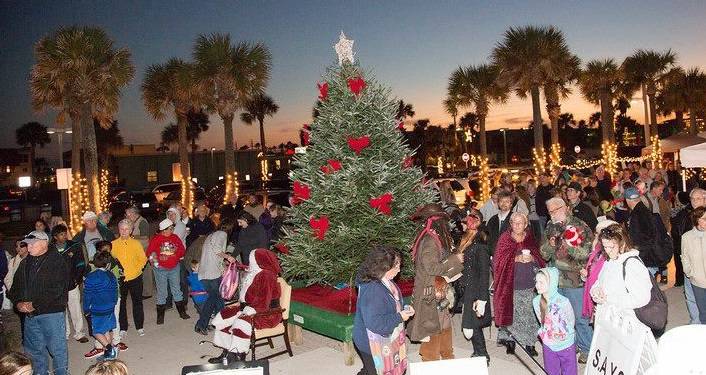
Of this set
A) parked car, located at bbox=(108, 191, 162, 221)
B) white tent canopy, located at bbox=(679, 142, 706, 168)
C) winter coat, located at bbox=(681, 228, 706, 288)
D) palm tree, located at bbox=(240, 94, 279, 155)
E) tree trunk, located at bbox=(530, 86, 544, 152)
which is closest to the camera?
winter coat, located at bbox=(681, 228, 706, 288)

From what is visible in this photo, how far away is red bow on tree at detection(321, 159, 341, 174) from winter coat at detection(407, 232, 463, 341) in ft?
6.72

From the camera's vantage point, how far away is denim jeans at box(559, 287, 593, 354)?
235 inches

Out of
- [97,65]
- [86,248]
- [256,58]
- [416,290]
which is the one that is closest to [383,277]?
[416,290]

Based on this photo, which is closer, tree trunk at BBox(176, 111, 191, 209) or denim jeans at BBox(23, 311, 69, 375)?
denim jeans at BBox(23, 311, 69, 375)

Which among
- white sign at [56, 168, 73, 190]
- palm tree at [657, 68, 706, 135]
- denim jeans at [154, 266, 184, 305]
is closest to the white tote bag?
denim jeans at [154, 266, 184, 305]

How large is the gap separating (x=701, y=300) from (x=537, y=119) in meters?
19.9

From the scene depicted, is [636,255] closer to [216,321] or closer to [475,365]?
[475,365]

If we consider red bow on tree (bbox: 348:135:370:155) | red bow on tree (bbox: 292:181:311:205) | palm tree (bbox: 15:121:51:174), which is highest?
palm tree (bbox: 15:121:51:174)

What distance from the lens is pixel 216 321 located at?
6586 mm

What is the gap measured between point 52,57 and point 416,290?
1735 cm

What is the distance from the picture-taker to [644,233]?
25.4ft

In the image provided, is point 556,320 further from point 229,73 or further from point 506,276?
point 229,73

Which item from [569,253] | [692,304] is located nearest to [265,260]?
[569,253]

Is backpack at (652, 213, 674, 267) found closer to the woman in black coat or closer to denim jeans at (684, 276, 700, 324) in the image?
denim jeans at (684, 276, 700, 324)
